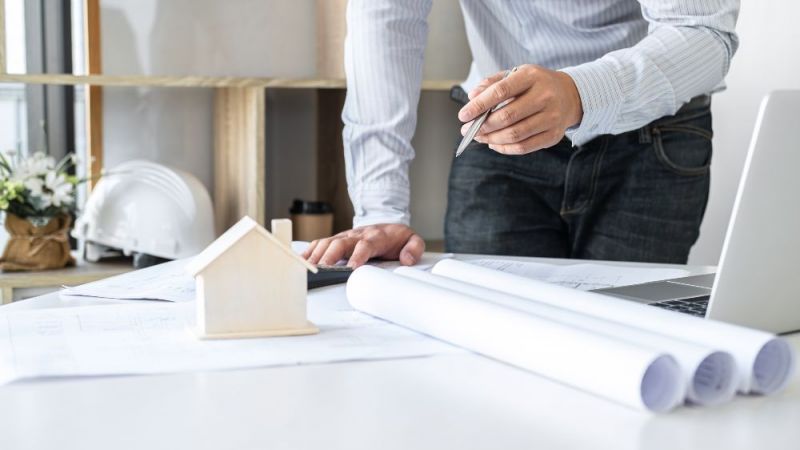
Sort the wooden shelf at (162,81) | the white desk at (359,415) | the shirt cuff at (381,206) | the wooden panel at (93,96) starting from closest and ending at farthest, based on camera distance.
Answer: the white desk at (359,415)
the shirt cuff at (381,206)
the wooden shelf at (162,81)
the wooden panel at (93,96)

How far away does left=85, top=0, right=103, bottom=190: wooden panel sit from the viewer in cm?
→ 247

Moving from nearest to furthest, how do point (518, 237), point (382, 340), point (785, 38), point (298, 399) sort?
point (298, 399) < point (382, 340) < point (518, 237) < point (785, 38)

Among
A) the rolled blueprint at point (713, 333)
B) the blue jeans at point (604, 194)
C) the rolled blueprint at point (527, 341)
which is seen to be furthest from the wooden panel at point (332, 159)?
the rolled blueprint at point (713, 333)

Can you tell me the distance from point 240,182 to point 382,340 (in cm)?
160

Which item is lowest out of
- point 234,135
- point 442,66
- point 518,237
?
point 518,237

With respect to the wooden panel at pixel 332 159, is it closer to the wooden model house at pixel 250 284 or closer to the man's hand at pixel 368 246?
the man's hand at pixel 368 246

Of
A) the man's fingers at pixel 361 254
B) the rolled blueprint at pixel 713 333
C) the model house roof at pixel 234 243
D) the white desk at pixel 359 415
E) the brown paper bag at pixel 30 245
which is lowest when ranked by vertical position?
the brown paper bag at pixel 30 245

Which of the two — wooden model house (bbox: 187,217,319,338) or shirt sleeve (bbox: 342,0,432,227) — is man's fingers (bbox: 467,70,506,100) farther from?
shirt sleeve (bbox: 342,0,432,227)

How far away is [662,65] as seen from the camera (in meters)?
1.37

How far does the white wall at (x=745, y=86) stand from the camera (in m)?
2.34

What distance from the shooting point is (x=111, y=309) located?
1.02 m

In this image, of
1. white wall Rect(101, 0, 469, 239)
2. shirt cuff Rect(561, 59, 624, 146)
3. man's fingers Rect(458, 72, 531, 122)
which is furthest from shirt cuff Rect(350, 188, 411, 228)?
Answer: white wall Rect(101, 0, 469, 239)

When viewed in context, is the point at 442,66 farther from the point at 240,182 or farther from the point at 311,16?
the point at 240,182

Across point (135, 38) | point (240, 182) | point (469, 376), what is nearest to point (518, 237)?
point (240, 182)
